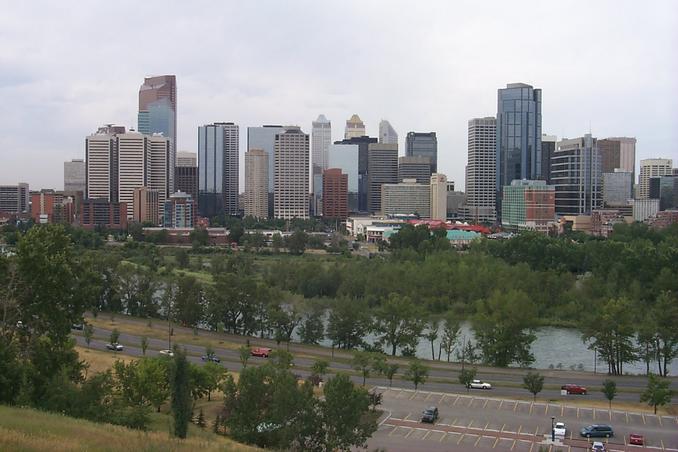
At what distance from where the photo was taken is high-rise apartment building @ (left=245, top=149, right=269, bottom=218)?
60406 millimetres

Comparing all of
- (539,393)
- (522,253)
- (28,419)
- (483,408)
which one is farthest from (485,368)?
(522,253)

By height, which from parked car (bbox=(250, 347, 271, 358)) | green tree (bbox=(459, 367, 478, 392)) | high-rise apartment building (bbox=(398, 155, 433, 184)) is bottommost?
parked car (bbox=(250, 347, 271, 358))

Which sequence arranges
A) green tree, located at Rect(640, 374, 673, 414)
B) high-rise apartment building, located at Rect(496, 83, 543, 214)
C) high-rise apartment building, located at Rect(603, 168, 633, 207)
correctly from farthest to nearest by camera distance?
high-rise apartment building, located at Rect(496, 83, 543, 214), high-rise apartment building, located at Rect(603, 168, 633, 207), green tree, located at Rect(640, 374, 673, 414)

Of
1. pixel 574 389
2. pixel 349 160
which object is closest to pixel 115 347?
pixel 574 389

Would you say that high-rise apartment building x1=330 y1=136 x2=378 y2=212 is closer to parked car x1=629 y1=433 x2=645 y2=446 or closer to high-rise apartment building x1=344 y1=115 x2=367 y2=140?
high-rise apartment building x1=344 y1=115 x2=367 y2=140

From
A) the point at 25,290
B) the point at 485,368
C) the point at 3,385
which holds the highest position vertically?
the point at 25,290

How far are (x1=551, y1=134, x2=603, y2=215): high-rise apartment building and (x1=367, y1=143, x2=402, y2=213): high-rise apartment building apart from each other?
2096 centimetres

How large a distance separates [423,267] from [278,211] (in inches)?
1390

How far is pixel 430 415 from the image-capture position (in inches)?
417

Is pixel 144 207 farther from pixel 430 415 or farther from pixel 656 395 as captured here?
pixel 656 395

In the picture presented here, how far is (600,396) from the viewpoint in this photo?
12312 millimetres

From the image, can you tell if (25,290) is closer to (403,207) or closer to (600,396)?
(600,396)

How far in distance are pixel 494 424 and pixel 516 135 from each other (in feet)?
188

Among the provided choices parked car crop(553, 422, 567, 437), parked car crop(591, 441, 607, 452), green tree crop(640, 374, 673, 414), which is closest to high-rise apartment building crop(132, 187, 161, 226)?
green tree crop(640, 374, 673, 414)
